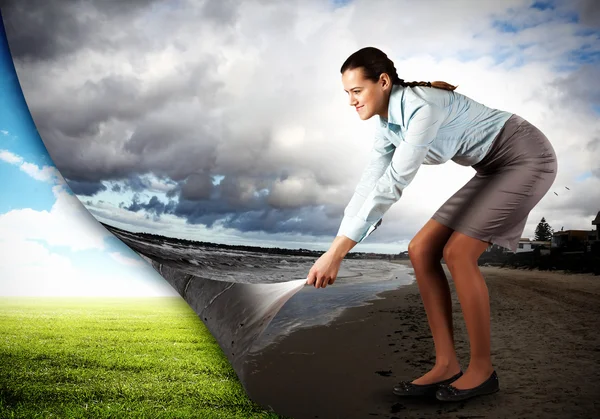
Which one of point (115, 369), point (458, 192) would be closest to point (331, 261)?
point (458, 192)

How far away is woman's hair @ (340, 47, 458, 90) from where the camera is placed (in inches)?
68.7

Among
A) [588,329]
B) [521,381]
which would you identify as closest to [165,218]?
[521,381]

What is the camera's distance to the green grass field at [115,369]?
2.59 m

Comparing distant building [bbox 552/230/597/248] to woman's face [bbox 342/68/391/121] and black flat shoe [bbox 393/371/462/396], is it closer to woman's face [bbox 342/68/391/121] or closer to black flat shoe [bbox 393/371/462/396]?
black flat shoe [bbox 393/371/462/396]

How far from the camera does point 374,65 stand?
176 cm

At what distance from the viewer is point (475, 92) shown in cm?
175

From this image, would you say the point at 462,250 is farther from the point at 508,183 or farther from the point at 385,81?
the point at 385,81

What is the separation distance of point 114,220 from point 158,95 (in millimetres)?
837

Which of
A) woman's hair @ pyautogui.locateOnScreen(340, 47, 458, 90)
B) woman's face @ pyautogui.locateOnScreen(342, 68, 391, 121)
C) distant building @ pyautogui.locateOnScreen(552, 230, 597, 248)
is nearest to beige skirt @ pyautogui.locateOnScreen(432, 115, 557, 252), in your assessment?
distant building @ pyautogui.locateOnScreen(552, 230, 597, 248)

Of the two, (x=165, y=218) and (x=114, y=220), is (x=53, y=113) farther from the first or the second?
(x=165, y=218)

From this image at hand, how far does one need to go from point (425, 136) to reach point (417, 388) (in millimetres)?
838

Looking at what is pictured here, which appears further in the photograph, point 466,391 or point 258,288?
point 258,288

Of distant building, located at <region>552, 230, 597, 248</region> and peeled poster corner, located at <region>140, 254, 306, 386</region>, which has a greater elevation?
distant building, located at <region>552, 230, 597, 248</region>

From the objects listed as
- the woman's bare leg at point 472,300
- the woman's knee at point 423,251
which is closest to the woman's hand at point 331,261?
the woman's knee at point 423,251
